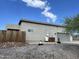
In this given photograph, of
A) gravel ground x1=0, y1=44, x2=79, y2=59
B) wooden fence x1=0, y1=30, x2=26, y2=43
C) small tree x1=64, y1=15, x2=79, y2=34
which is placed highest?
small tree x1=64, y1=15, x2=79, y2=34

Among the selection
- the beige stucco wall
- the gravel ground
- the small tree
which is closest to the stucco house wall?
the beige stucco wall

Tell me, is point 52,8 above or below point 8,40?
above

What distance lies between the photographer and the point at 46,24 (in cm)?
3331

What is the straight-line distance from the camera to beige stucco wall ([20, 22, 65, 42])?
1120 inches

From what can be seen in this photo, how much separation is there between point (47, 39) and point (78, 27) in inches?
513

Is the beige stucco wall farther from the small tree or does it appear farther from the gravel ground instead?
the gravel ground

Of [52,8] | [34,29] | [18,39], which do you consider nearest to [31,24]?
[34,29]

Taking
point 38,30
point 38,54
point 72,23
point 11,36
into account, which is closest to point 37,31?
point 38,30

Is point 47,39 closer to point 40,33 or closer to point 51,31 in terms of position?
point 40,33

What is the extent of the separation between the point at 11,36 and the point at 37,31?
7.57m

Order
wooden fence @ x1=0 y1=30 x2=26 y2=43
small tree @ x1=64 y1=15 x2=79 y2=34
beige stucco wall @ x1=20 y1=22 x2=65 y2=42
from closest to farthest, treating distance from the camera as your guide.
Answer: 1. small tree @ x1=64 y1=15 x2=79 y2=34
2. wooden fence @ x1=0 y1=30 x2=26 y2=43
3. beige stucco wall @ x1=20 y1=22 x2=65 y2=42

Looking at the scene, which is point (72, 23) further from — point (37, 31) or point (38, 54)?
point (37, 31)

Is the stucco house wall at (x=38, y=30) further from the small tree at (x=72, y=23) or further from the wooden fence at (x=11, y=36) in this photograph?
the small tree at (x=72, y=23)

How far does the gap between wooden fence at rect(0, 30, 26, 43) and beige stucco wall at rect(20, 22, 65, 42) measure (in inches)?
139
